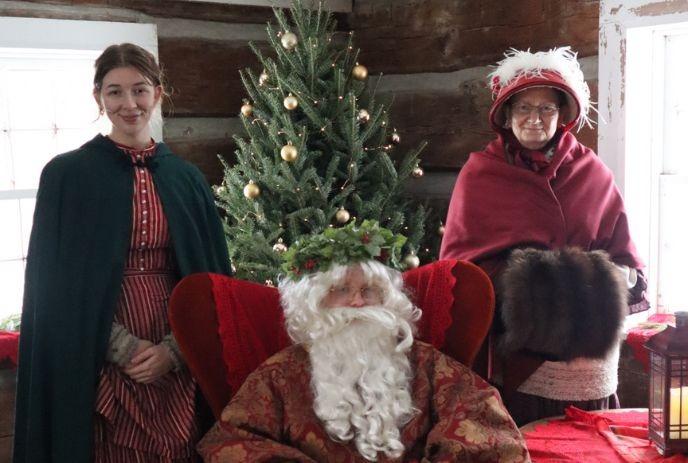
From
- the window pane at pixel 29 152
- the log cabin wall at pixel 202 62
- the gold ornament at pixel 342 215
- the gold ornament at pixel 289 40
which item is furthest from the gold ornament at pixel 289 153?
the window pane at pixel 29 152

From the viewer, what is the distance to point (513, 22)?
11.2 ft

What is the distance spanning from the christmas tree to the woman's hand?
A: 122cm

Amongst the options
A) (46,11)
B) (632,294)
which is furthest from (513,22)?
(46,11)

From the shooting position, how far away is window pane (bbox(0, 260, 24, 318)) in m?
3.28

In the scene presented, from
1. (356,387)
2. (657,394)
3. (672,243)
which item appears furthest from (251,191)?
(657,394)

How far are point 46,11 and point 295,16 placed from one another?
1.01 metres

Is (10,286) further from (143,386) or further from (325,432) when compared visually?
(325,432)

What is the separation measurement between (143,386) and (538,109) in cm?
145

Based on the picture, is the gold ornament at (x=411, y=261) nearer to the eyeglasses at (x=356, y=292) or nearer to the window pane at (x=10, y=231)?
the eyeglasses at (x=356, y=292)

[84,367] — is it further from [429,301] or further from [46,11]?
[46,11]

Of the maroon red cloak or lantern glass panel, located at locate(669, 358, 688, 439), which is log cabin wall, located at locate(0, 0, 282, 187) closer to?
the maroon red cloak

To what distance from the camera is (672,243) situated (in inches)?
126

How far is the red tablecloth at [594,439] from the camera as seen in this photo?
2.02 metres

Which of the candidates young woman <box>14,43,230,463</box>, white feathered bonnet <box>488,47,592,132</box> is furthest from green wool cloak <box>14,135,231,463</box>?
white feathered bonnet <box>488,47,592,132</box>
